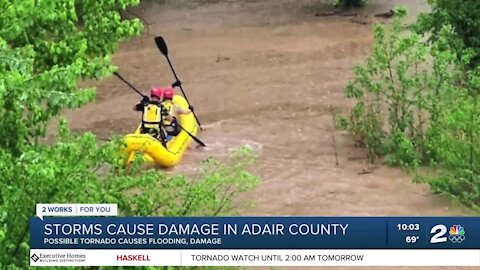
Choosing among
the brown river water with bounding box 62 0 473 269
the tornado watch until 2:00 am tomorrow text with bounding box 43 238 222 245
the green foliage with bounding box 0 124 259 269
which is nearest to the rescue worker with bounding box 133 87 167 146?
the brown river water with bounding box 62 0 473 269

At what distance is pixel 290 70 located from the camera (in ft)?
64.2

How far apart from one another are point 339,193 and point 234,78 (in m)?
6.40

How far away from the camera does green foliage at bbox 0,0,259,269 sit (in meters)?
5.57

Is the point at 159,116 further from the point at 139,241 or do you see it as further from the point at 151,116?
the point at 139,241

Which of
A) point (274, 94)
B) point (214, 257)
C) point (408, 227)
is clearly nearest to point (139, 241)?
point (214, 257)

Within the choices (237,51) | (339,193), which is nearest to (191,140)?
(339,193)

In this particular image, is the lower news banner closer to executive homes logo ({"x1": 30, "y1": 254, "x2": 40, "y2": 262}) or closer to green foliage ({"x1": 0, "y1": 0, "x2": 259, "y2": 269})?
executive homes logo ({"x1": 30, "y1": 254, "x2": 40, "y2": 262})

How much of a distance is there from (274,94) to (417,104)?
4.43 m

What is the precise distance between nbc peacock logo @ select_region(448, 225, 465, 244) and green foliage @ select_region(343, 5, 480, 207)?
584cm

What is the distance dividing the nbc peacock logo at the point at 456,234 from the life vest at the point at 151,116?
8669 mm

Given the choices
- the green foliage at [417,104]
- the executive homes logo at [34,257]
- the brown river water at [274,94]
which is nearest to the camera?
the executive homes logo at [34,257]

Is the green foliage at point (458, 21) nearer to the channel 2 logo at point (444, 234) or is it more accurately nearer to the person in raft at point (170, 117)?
the person in raft at point (170, 117)

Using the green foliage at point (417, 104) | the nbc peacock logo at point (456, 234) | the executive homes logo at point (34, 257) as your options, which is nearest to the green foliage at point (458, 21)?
the green foliage at point (417, 104)

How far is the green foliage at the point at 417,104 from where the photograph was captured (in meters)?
12.3
